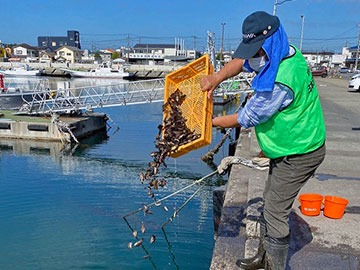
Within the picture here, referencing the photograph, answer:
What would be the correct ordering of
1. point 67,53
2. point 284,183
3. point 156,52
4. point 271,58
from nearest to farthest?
point 271,58 < point 284,183 < point 67,53 < point 156,52

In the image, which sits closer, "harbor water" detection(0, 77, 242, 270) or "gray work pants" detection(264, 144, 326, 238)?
"gray work pants" detection(264, 144, 326, 238)

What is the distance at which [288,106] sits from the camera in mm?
2301

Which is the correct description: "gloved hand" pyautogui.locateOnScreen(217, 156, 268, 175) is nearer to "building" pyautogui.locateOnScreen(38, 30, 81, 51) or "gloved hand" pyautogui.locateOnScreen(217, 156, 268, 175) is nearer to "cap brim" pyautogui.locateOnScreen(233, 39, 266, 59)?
"cap brim" pyautogui.locateOnScreen(233, 39, 266, 59)

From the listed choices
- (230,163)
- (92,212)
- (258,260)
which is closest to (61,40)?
(92,212)

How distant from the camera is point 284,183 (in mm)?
2486

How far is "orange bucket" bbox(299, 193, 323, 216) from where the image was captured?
375cm

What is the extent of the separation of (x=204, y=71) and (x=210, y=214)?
547 centimetres

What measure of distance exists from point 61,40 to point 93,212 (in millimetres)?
154596

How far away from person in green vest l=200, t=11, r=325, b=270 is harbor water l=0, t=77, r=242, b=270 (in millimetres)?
3798

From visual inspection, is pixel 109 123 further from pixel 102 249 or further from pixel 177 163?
pixel 102 249

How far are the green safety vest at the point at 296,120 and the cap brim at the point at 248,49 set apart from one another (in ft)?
0.62

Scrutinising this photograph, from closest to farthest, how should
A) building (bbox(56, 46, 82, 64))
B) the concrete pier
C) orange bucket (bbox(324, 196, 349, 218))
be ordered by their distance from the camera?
orange bucket (bbox(324, 196, 349, 218)), the concrete pier, building (bbox(56, 46, 82, 64))

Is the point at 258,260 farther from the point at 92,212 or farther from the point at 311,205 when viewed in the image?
the point at 92,212

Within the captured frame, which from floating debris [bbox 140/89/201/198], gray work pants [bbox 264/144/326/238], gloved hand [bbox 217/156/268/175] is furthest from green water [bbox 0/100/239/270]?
gray work pants [bbox 264/144/326/238]
